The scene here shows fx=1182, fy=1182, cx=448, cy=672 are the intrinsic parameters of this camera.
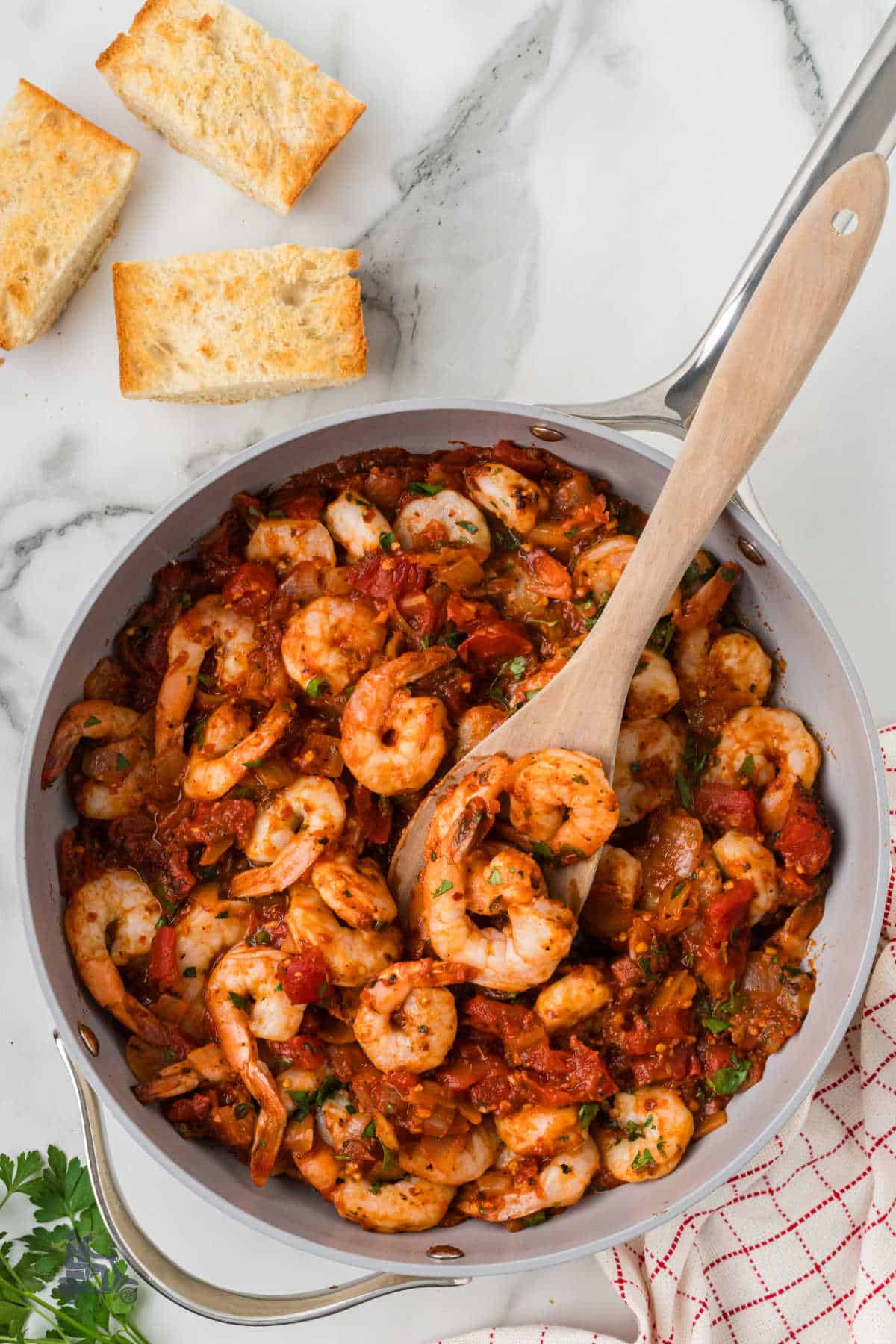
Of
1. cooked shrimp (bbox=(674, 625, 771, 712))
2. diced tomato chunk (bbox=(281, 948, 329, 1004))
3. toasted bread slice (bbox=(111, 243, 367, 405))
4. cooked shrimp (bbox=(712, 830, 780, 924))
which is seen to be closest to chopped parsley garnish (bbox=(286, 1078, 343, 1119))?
diced tomato chunk (bbox=(281, 948, 329, 1004))

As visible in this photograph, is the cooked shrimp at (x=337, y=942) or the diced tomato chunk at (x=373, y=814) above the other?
the diced tomato chunk at (x=373, y=814)

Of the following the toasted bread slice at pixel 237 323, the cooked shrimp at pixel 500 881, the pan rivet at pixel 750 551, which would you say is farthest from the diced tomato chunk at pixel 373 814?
the toasted bread slice at pixel 237 323

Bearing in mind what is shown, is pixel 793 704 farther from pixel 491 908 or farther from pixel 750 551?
pixel 491 908

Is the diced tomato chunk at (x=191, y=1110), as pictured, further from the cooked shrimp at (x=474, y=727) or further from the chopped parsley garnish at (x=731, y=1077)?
the chopped parsley garnish at (x=731, y=1077)

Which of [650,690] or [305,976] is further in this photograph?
[650,690]

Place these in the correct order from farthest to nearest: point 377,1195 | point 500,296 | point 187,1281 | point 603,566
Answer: point 500,296, point 187,1281, point 603,566, point 377,1195

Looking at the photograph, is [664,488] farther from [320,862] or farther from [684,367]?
[320,862]

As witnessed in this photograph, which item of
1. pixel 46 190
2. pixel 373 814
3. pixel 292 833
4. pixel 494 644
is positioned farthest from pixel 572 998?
pixel 46 190

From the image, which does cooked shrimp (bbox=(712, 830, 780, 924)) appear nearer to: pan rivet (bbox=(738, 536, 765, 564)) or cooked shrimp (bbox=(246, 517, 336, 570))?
pan rivet (bbox=(738, 536, 765, 564))
